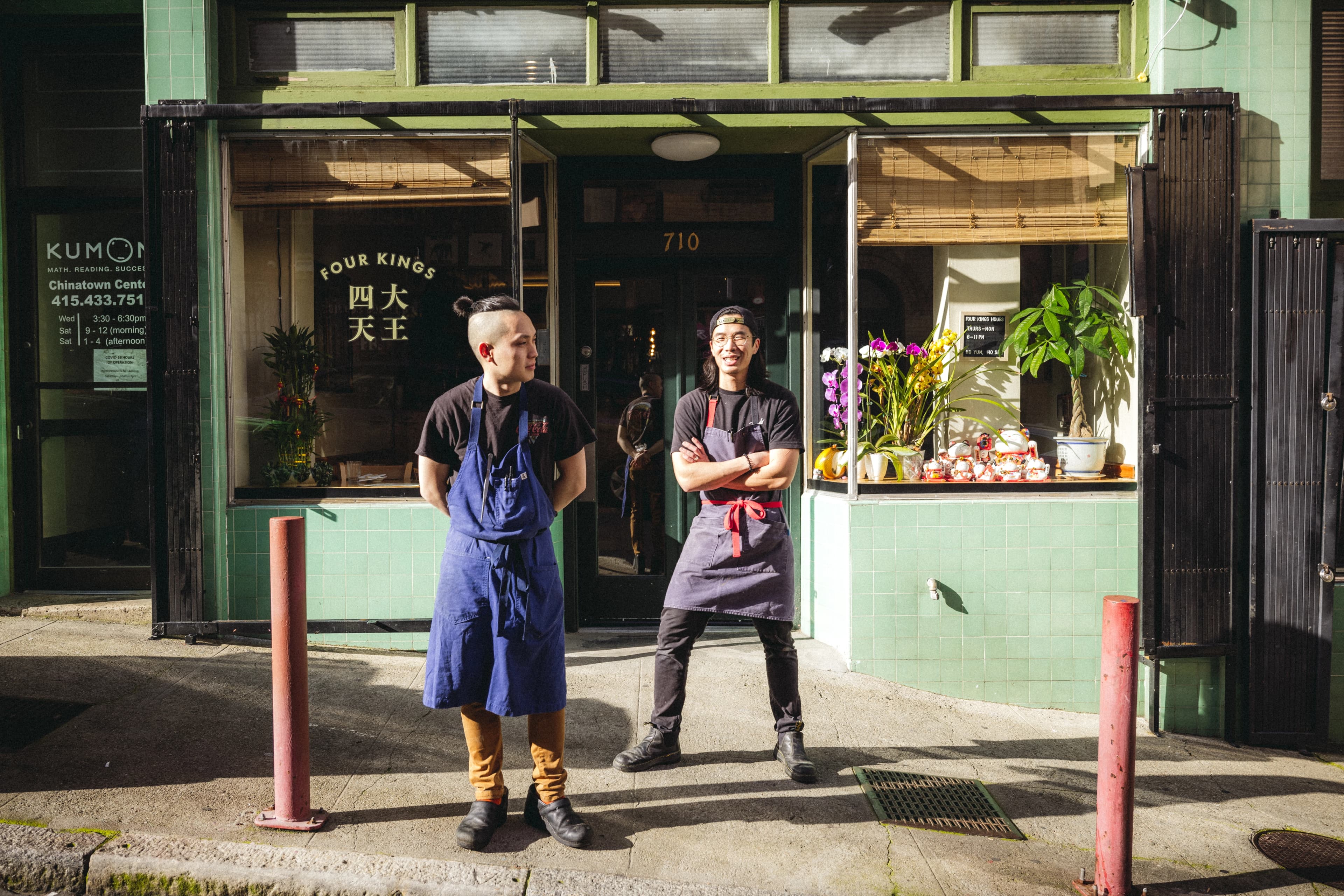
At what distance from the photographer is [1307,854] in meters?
3.61

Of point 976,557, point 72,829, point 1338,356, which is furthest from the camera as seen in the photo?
point 976,557

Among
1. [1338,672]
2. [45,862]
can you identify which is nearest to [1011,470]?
[1338,672]

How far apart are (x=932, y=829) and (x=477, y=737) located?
1.90 m

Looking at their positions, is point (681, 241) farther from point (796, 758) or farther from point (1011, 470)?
point (796, 758)

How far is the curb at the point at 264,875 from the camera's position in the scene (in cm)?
304

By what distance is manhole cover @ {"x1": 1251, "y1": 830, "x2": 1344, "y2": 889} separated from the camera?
3.44 metres

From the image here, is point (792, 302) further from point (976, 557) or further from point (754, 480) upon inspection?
point (754, 480)

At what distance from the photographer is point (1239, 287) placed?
4.93m

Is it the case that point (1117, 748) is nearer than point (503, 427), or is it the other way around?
point (1117, 748)

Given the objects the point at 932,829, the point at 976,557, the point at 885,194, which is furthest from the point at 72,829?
the point at 885,194

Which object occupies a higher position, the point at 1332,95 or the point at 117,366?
the point at 1332,95

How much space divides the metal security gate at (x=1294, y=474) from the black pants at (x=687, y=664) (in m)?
2.88

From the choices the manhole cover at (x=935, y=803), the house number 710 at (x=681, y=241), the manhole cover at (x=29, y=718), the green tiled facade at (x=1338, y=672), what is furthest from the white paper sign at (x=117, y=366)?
the green tiled facade at (x=1338, y=672)

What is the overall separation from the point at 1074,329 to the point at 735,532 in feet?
9.74
